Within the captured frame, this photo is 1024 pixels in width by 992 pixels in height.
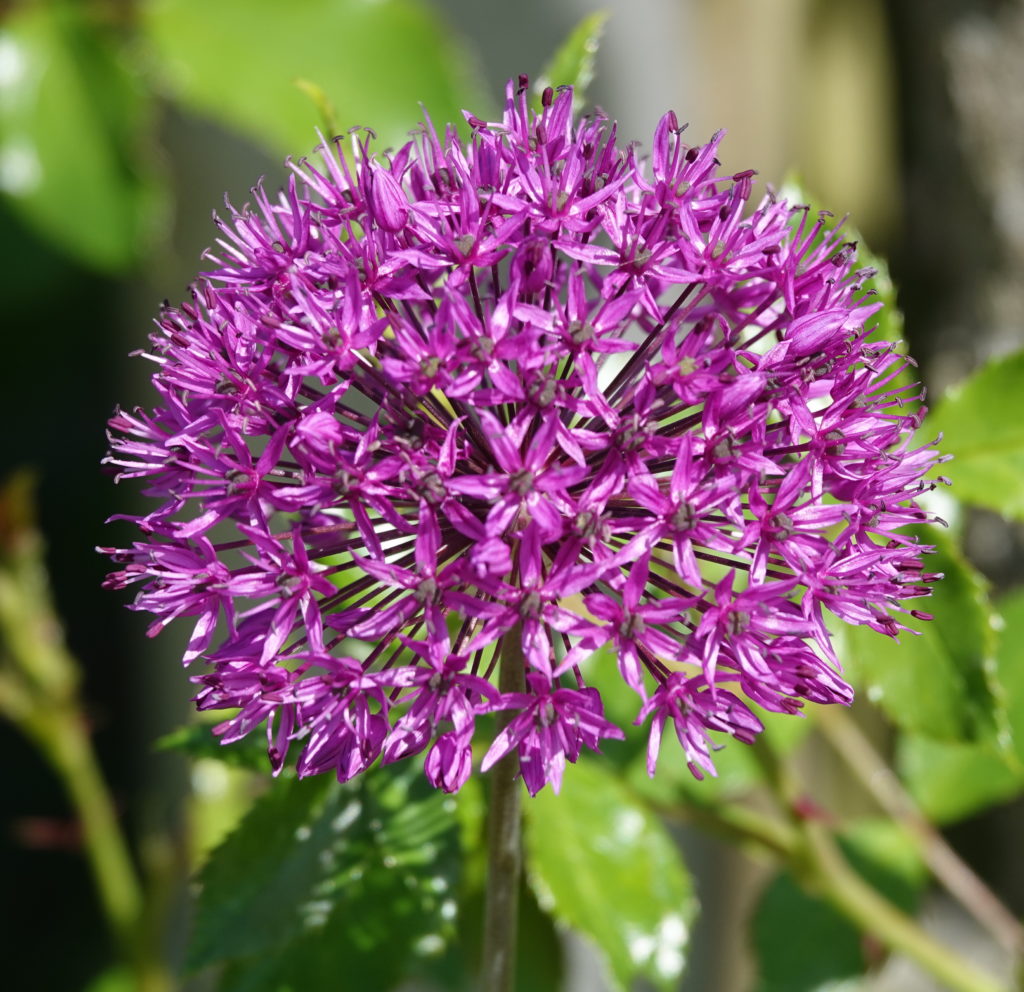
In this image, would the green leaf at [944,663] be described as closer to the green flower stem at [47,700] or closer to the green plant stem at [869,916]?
the green plant stem at [869,916]

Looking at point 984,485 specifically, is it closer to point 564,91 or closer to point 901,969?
point 564,91

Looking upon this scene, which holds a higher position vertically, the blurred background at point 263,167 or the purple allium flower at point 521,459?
the blurred background at point 263,167

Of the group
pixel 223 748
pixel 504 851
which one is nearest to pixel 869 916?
pixel 504 851

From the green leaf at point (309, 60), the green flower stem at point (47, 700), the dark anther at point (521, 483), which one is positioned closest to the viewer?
the dark anther at point (521, 483)

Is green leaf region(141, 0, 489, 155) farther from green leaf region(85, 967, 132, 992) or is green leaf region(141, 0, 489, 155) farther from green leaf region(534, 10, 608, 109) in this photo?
green leaf region(85, 967, 132, 992)

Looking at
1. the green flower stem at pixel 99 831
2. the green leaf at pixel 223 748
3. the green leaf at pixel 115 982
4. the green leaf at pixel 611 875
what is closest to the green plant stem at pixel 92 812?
the green flower stem at pixel 99 831

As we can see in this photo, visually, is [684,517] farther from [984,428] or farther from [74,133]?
[74,133]
